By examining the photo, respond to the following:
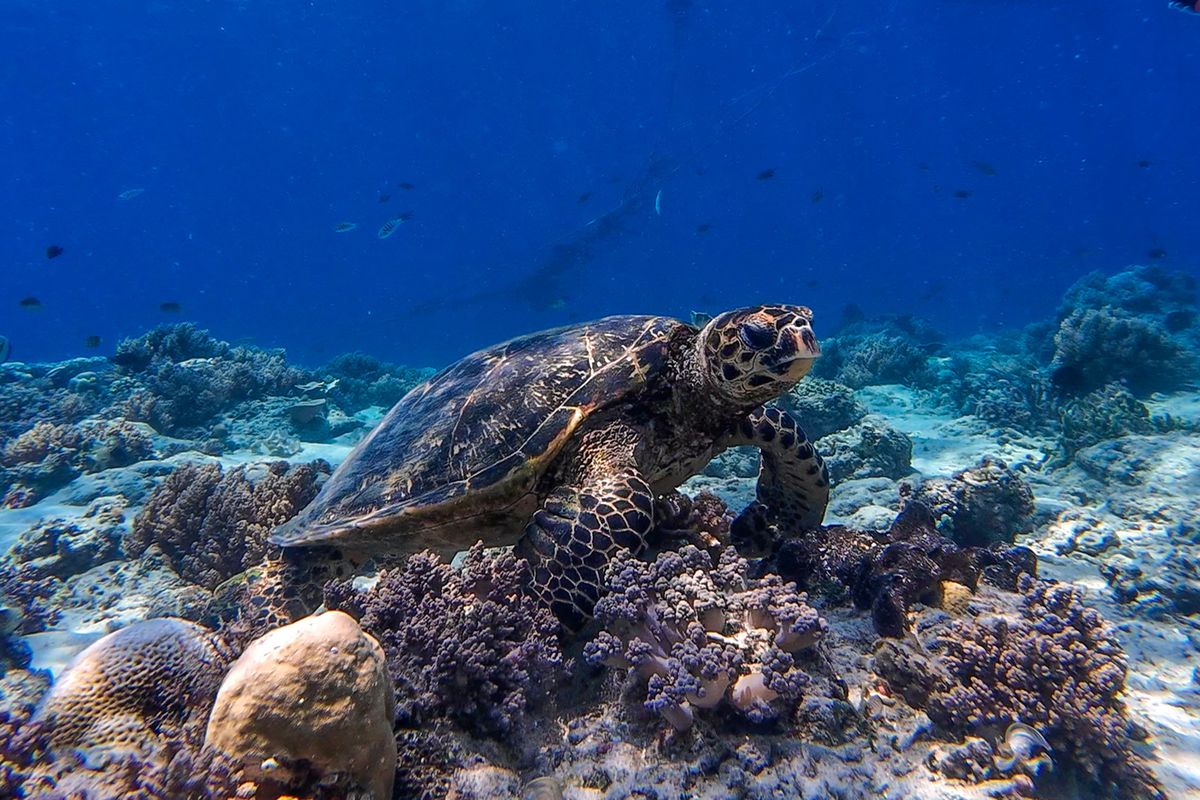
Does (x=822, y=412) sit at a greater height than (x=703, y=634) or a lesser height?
greater

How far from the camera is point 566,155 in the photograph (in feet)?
239

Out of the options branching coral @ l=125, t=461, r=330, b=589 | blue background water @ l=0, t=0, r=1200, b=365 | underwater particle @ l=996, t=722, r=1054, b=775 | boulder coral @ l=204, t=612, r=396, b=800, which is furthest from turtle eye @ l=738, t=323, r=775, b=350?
blue background water @ l=0, t=0, r=1200, b=365

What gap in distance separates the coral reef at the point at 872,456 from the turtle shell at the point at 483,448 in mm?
4972

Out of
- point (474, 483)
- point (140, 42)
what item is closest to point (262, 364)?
point (474, 483)

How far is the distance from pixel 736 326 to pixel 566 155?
247 feet

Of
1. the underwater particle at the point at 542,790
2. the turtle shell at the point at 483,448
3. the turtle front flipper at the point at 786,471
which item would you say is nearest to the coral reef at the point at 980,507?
the turtle front flipper at the point at 786,471

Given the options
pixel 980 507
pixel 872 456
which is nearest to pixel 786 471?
pixel 980 507

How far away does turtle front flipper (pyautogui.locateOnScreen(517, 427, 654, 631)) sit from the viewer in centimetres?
354

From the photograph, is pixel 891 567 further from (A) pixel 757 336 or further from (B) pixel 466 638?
(B) pixel 466 638

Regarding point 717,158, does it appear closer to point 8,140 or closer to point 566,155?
point 566,155

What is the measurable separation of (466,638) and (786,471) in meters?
2.94

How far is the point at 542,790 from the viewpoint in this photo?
2.47 metres

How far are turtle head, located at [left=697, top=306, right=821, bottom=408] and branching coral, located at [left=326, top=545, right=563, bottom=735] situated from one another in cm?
196

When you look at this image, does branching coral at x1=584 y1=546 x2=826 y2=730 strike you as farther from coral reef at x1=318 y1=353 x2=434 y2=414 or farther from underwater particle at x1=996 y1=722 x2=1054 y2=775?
coral reef at x1=318 y1=353 x2=434 y2=414
